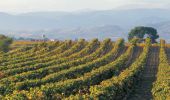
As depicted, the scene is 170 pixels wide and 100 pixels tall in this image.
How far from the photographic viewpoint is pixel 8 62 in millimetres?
69938

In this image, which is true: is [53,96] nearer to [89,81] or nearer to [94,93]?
[94,93]

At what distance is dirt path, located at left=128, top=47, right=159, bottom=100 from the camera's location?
49.4 meters

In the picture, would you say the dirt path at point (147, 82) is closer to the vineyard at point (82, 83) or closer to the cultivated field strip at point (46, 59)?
the vineyard at point (82, 83)

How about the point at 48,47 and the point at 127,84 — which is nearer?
the point at 127,84

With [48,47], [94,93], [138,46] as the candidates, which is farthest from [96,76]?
[138,46]

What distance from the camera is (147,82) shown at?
6072 cm

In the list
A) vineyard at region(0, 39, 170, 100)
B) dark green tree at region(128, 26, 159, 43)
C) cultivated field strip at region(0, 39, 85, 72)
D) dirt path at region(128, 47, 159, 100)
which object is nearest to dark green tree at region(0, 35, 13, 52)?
cultivated field strip at region(0, 39, 85, 72)

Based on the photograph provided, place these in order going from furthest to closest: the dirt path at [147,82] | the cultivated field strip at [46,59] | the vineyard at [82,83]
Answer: the cultivated field strip at [46,59] → the dirt path at [147,82] → the vineyard at [82,83]

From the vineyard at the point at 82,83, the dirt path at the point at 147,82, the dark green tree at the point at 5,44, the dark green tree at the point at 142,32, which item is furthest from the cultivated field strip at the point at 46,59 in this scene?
the dark green tree at the point at 142,32

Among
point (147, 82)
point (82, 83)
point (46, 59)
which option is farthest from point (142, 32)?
point (82, 83)

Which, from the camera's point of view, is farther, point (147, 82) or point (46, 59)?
point (46, 59)

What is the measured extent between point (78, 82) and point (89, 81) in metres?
4.43

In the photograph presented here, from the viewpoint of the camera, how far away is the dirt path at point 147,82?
49391 millimetres

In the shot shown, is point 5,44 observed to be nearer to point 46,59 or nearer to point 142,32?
point 46,59
